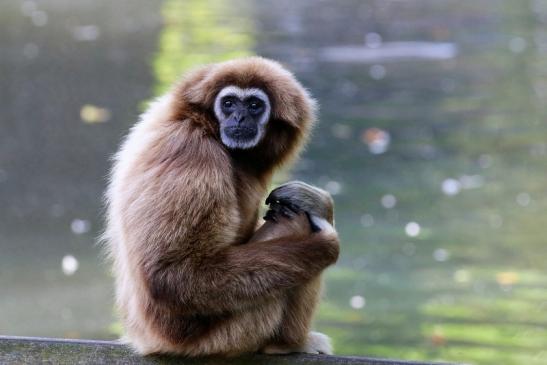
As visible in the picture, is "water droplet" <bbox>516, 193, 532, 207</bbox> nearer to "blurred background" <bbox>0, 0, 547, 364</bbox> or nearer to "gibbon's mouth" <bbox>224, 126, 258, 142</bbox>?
"blurred background" <bbox>0, 0, 547, 364</bbox>

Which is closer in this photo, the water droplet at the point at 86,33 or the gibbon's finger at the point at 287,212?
the gibbon's finger at the point at 287,212

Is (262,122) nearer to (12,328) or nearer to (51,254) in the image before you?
(12,328)

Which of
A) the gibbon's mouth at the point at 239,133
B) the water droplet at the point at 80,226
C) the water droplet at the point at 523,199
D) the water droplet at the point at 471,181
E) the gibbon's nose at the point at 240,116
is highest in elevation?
the water droplet at the point at 471,181

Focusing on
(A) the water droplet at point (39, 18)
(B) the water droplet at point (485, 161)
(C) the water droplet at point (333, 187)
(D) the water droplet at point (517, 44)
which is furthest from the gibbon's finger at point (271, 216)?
(A) the water droplet at point (39, 18)

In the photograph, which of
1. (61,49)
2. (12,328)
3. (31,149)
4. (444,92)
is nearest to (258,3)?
(61,49)

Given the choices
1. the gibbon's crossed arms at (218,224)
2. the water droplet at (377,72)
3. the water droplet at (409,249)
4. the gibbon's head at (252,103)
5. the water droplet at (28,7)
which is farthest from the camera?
the water droplet at (28,7)

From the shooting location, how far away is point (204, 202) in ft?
13.0

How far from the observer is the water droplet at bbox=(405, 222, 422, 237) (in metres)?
9.20

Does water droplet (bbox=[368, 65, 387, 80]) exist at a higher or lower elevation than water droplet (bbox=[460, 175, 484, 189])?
higher

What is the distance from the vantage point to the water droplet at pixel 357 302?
26.0 feet

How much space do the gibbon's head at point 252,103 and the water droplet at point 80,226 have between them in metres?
4.82

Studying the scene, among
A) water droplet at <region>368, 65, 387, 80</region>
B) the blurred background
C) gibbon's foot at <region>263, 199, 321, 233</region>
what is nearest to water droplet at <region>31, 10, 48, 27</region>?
the blurred background

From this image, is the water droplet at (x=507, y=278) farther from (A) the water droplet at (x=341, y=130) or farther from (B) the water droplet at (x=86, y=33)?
(B) the water droplet at (x=86, y=33)

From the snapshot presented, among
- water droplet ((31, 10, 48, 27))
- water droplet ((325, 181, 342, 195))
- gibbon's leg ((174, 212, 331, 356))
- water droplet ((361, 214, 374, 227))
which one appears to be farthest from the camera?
water droplet ((31, 10, 48, 27))
